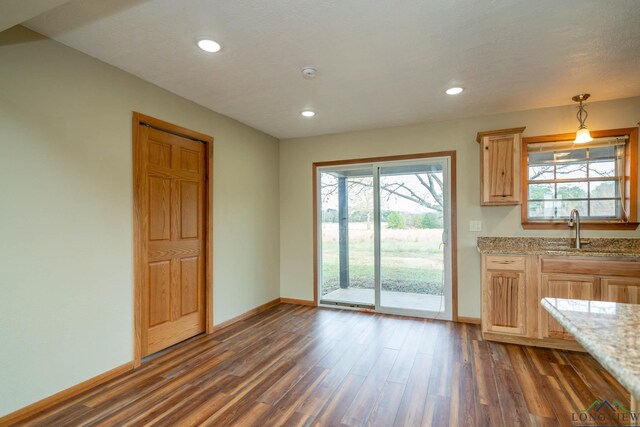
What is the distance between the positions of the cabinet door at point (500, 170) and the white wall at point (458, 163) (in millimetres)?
273

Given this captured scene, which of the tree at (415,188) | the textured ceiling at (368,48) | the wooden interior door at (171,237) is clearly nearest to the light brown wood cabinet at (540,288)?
the tree at (415,188)

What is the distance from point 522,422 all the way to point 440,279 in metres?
2.25

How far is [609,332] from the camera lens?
100 centimetres

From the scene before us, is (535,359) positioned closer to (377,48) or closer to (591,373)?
(591,373)

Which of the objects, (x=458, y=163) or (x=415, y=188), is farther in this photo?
(x=415, y=188)

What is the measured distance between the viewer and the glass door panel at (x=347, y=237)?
4.65 meters

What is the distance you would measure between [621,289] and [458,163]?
2.03 m

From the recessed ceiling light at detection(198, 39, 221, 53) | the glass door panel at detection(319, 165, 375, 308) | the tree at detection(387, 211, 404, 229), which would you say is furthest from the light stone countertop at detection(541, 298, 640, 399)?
the glass door panel at detection(319, 165, 375, 308)

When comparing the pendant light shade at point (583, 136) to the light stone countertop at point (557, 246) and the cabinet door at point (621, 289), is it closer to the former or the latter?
the light stone countertop at point (557, 246)

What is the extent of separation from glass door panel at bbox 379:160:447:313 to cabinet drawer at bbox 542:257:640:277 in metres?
1.22

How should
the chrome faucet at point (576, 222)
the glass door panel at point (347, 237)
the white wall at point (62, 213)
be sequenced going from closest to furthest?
1. the white wall at point (62, 213)
2. the chrome faucet at point (576, 222)
3. the glass door panel at point (347, 237)

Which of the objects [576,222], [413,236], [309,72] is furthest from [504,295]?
[309,72]

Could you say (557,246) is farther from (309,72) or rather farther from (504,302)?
(309,72)

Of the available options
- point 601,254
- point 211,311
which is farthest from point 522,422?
point 211,311
